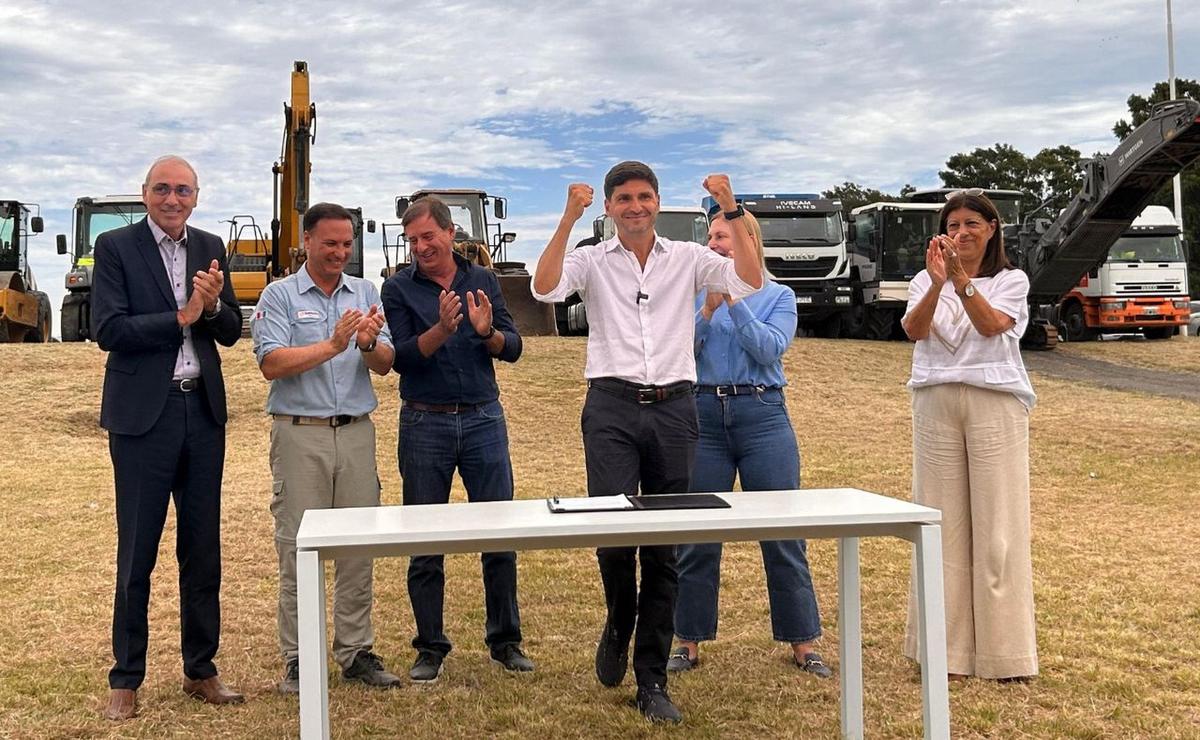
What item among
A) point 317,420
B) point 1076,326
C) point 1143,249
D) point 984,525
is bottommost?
point 984,525

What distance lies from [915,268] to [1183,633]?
732 inches

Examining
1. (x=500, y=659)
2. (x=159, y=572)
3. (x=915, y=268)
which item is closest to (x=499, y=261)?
(x=915, y=268)

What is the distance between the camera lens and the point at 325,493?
4.73 m

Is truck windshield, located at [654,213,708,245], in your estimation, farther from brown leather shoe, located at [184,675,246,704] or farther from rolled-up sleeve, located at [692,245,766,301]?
brown leather shoe, located at [184,675,246,704]

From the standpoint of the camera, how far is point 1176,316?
25.2 m

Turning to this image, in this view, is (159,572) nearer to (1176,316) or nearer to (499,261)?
(499,261)

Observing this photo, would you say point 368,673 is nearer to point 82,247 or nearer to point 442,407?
point 442,407

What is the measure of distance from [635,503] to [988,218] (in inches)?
84.0

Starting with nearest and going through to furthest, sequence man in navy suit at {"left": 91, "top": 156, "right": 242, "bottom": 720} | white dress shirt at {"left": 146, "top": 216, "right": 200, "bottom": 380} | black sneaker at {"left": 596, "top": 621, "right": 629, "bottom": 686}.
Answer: man in navy suit at {"left": 91, "top": 156, "right": 242, "bottom": 720} → white dress shirt at {"left": 146, "top": 216, "right": 200, "bottom": 380} → black sneaker at {"left": 596, "top": 621, "right": 629, "bottom": 686}

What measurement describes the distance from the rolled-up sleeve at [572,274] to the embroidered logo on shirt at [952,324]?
1.43 m

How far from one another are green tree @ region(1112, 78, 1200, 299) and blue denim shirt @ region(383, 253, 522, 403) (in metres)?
36.7

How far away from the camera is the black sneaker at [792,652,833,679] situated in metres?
4.89

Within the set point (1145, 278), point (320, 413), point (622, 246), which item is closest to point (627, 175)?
point (622, 246)

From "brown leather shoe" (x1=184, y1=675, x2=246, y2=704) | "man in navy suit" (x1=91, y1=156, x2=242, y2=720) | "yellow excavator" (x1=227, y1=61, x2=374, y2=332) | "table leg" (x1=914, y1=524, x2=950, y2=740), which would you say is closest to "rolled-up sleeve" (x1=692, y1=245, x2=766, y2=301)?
"table leg" (x1=914, y1=524, x2=950, y2=740)
